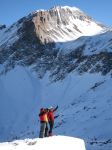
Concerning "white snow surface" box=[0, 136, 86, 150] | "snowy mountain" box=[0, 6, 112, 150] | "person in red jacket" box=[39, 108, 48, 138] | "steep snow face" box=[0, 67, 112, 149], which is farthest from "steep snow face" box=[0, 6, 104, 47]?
"white snow surface" box=[0, 136, 86, 150]

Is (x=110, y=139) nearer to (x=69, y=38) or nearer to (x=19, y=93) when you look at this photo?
(x=19, y=93)

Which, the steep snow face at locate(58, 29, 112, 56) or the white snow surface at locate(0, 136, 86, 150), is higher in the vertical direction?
the steep snow face at locate(58, 29, 112, 56)

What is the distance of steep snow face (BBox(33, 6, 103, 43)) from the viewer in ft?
328

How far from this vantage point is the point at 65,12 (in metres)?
113

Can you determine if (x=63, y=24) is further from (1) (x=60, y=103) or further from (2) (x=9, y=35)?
(1) (x=60, y=103)

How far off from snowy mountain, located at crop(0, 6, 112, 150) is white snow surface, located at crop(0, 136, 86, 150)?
1432cm

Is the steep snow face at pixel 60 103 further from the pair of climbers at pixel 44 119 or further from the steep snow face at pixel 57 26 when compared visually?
the pair of climbers at pixel 44 119

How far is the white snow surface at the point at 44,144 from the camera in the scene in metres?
20.3

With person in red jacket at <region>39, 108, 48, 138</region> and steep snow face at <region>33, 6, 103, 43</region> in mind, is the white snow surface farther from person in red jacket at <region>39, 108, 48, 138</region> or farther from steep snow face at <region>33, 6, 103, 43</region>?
steep snow face at <region>33, 6, 103, 43</region>

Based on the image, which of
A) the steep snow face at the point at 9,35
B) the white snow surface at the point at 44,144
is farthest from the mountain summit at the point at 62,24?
the white snow surface at the point at 44,144

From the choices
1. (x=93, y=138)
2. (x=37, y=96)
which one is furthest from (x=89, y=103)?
(x=37, y=96)

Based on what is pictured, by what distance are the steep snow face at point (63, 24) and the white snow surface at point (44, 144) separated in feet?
246

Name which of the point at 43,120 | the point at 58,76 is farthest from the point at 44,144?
the point at 58,76

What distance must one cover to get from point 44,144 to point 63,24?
89.0 meters
